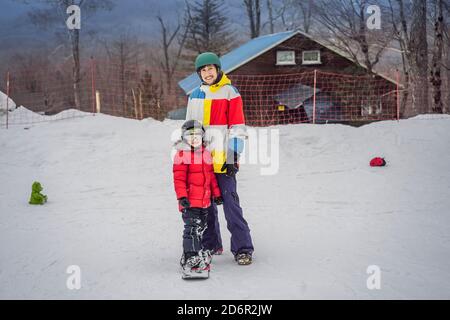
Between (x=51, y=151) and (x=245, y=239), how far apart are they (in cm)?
773

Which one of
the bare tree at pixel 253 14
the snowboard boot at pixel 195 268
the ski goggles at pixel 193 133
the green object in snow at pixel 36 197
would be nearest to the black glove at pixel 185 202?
the snowboard boot at pixel 195 268

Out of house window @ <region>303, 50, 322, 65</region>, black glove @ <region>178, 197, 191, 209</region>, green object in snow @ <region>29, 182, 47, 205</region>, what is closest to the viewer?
black glove @ <region>178, 197, 191, 209</region>

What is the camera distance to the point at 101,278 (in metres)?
3.77

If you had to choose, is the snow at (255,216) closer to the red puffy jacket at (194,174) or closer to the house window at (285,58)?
the red puffy jacket at (194,174)

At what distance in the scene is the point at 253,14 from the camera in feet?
109

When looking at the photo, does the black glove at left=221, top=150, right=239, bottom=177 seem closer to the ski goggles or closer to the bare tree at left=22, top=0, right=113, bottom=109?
the ski goggles

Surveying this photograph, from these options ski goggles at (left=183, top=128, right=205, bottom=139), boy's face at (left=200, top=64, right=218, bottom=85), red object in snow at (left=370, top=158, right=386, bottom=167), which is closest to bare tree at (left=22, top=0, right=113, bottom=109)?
red object in snow at (left=370, top=158, right=386, bottom=167)

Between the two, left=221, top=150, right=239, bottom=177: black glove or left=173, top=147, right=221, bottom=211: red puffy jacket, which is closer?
left=173, top=147, right=221, bottom=211: red puffy jacket

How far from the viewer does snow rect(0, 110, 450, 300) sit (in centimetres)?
361

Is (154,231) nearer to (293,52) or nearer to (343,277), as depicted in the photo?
(343,277)

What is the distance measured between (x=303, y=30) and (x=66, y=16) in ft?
45.0

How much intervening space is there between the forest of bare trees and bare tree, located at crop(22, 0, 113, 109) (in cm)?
5

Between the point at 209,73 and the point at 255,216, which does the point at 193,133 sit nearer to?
the point at 209,73

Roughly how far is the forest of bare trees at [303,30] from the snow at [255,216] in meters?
4.85
